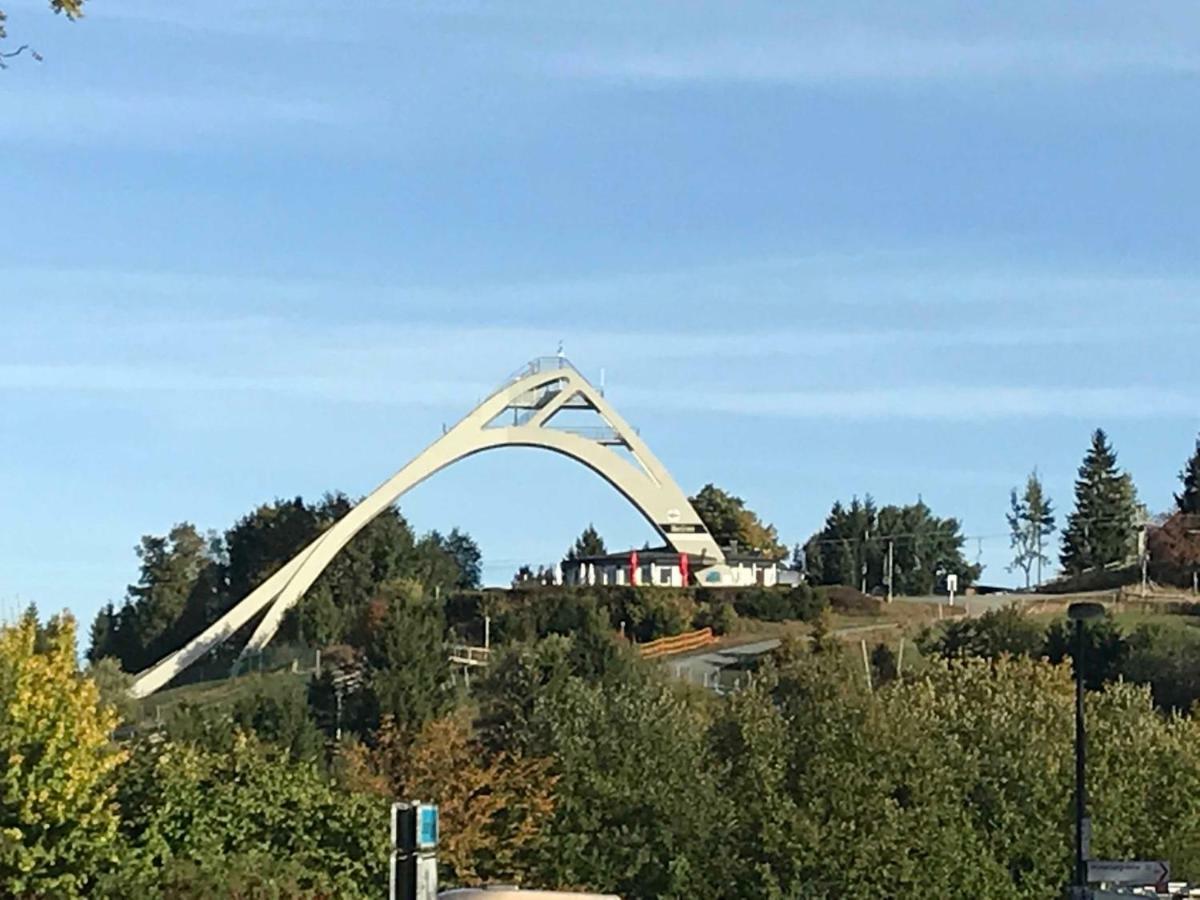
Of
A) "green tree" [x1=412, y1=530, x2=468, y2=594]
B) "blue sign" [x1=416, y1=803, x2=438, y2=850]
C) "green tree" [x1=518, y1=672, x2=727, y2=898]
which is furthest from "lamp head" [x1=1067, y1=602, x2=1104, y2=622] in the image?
"green tree" [x1=412, y1=530, x2=468, y2=594]

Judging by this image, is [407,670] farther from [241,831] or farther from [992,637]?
[241,831]

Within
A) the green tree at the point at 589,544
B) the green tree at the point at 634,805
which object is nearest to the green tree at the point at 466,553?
the green tree at the point at 589,544

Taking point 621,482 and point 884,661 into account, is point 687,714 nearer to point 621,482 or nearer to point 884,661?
point 884,661

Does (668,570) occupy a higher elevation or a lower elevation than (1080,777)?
higher

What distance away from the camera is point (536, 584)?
12606 cm

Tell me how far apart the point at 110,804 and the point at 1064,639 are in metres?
58.3

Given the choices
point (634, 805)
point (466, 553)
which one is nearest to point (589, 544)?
point (466, 553)

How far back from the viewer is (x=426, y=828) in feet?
47.1

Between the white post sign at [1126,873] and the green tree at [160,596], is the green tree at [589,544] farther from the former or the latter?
the white post sign at [1126,873]

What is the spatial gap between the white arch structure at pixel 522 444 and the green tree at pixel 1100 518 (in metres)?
40.7

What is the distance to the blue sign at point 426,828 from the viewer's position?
14266 mm

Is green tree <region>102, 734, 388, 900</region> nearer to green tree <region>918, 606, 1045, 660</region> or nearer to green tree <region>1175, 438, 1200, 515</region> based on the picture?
green tree <region>918, 606, 1045, 660</region>

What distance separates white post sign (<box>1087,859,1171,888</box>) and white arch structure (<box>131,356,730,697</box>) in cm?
8693

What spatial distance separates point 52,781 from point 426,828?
859 inches
